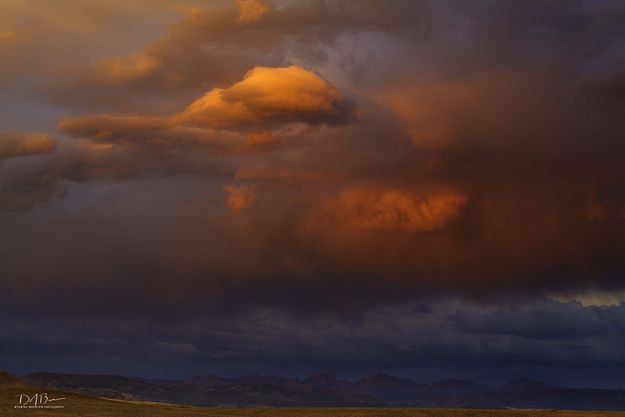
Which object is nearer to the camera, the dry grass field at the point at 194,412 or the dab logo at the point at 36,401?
the dry grass field at the point at 194,412

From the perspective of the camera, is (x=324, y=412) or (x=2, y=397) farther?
(x=2, y=397)

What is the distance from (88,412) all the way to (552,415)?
105 meters

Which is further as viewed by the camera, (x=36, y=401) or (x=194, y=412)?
(x=36, y=401)

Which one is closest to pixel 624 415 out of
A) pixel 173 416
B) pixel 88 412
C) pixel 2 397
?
pixel 173 416

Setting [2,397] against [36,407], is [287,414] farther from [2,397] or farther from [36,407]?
[2,397]

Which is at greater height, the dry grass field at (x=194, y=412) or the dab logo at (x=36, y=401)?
the dab logo at (x=36, y=401)

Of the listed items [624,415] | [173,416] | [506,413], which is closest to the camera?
[173,416]

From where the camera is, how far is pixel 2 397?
18825cm

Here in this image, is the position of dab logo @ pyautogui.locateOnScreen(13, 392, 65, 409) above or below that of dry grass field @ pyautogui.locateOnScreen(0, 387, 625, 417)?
above

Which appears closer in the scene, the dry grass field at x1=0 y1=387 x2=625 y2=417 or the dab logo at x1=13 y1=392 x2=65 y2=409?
the dry grass field at x1=0 y1=387 x2=625 y2=417

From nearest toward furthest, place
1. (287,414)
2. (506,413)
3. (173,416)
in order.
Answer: (173,416), (287,414), (506,413)

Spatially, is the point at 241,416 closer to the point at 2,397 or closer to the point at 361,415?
the point at 361,415

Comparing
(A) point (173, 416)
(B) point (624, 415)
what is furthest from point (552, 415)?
(A) point (173, 416)

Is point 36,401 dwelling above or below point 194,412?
above
